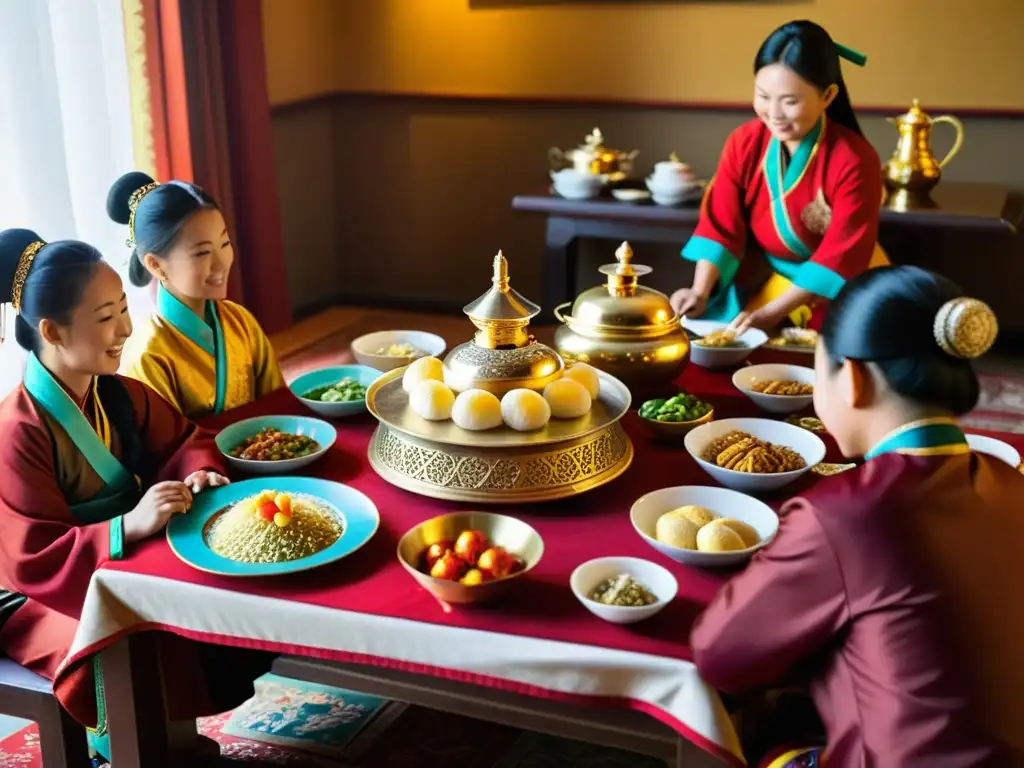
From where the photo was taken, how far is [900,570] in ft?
3.90

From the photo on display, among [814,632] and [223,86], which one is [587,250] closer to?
[223,86]

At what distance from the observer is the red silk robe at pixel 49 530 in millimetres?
1560

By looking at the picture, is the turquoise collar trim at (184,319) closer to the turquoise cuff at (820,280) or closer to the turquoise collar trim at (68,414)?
the turquoise collar trim at (68,414)

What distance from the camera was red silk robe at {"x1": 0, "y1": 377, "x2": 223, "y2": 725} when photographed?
156 centimetres

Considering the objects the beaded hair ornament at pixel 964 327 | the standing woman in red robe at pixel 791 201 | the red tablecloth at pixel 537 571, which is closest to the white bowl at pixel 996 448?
the red tablecloth at pixel 537 571

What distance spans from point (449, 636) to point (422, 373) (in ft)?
1.86

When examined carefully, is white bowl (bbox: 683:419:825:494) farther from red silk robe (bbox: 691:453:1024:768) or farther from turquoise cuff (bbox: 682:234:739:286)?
turquoise cuff (bbox: 682:234:739:286)

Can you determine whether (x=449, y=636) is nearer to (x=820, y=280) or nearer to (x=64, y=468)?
(x=64, y=468)

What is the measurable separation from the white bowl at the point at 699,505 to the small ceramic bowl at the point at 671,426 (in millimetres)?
222

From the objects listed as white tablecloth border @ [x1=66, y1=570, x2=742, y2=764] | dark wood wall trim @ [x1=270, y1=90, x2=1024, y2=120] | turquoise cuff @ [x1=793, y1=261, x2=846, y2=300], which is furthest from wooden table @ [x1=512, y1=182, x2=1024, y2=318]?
white tablecloth border @ [x1=66, y1=570, x2=742, y2=764]

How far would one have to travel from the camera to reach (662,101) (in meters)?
4.51

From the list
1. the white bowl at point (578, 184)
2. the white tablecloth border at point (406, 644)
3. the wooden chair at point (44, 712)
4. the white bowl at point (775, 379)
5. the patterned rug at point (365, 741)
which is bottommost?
the patterned rug at point (365, 741)

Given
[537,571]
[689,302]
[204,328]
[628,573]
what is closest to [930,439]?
[628,573]

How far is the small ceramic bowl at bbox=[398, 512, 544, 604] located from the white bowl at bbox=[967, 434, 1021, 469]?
2.64 feet
